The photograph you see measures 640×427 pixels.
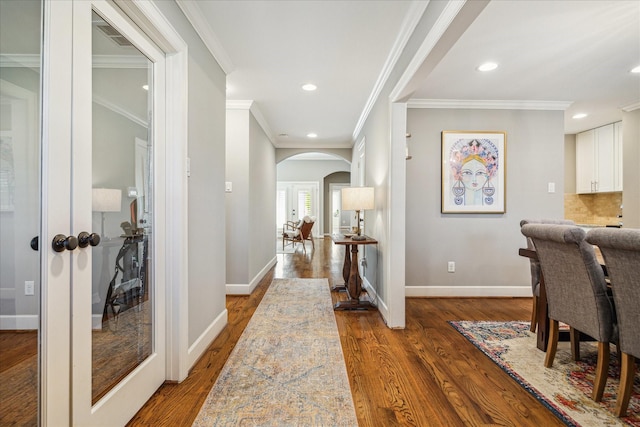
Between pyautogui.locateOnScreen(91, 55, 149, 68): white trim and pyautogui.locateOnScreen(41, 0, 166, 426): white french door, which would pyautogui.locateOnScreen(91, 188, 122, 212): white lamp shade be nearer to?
pyautogui.locateOnScreen(41, 0, 166, 426): white french door

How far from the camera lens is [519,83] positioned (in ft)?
10.6

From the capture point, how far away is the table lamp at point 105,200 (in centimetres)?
134

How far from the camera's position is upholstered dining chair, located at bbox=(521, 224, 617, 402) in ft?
5.37

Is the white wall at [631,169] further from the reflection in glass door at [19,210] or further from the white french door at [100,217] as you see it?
the reflection in glass door at [19,210]

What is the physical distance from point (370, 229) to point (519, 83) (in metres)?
2.24

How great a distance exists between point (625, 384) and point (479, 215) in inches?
96.8

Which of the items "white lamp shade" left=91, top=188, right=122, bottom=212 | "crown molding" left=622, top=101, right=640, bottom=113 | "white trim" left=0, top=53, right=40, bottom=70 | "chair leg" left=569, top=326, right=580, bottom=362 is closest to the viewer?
"white trim" left=0, top=53, right=40, bottom=70

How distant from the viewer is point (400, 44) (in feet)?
7.96

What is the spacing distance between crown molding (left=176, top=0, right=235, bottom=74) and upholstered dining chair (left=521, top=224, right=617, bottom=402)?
252cm

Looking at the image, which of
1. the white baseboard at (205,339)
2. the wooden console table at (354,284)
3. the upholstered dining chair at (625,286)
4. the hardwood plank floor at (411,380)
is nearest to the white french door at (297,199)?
the wooden console table at (354,284)

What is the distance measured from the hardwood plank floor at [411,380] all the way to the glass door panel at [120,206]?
15.4 inches

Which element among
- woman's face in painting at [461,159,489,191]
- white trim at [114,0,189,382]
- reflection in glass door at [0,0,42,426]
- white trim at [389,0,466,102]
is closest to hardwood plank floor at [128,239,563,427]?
white trim at [114,0,189,382]

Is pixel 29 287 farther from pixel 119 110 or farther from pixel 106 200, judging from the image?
pixel 119 110

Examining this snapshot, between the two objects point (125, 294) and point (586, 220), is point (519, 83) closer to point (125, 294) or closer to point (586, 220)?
point (586, 220)
